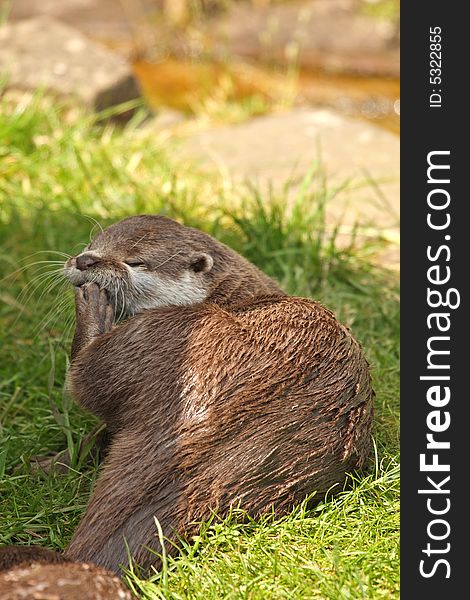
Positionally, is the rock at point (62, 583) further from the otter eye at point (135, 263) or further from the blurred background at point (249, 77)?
the blurred background at point (249, 77)

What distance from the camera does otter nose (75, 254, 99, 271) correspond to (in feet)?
11.0

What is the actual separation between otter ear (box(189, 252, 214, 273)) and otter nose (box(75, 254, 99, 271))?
1.14 ft

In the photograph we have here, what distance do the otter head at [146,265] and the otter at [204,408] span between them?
0.02m

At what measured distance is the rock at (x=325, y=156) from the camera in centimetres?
591

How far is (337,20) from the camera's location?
1259 centimetres

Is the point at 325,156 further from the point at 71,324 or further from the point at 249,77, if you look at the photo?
the point at 249,77

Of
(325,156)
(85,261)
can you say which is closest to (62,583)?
(85,261)

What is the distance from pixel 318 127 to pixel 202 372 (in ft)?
15.6

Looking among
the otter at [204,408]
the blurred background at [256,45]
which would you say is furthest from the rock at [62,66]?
the otter at [204,408]

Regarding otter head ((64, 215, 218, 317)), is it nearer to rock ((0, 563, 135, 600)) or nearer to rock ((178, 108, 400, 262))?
rock ((0, 563, 135, 600))

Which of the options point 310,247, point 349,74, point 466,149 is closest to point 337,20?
point 349,74

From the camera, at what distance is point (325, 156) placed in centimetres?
682

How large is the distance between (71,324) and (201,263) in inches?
37.4

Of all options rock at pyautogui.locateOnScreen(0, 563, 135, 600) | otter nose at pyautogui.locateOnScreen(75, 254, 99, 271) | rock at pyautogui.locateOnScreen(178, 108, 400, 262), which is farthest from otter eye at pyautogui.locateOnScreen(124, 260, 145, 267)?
rock at pyautogui.locateOnScreen(178, 108, 400, 262)
